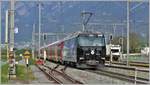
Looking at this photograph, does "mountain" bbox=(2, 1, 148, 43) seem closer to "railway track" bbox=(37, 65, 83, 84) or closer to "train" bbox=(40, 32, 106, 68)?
"train" bbox=(40, 32, 106, 68)

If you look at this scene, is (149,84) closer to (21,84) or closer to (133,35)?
(21,84)

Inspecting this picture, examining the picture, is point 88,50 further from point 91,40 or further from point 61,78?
point 61,78

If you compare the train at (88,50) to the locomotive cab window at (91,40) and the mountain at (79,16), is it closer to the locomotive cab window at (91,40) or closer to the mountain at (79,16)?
the locomotive cab window at (91,40)

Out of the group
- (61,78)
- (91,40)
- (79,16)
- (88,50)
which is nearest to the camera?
(61,78)

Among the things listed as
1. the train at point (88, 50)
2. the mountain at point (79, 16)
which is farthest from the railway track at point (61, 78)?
the mountain at point (79, 16)

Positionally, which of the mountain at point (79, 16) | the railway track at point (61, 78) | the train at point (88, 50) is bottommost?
the railway track at point (61, 78)

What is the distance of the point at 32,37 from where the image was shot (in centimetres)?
8600

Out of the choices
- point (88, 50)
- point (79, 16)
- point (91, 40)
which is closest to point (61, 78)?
point (88, 50)

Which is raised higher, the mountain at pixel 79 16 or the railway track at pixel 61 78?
the mountain at pixel 79 16

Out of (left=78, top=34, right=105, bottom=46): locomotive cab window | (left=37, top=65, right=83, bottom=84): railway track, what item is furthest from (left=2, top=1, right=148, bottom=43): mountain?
(left=37, top=65, right=83, bottom=84): railway track

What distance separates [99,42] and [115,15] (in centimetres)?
3257

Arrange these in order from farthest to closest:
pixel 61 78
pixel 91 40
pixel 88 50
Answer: pixel 91 40 → pixel 88 50 → pixel 61 78

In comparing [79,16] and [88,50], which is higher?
[79,16]

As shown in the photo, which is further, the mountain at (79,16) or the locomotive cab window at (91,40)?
the mountain at (79,16)
